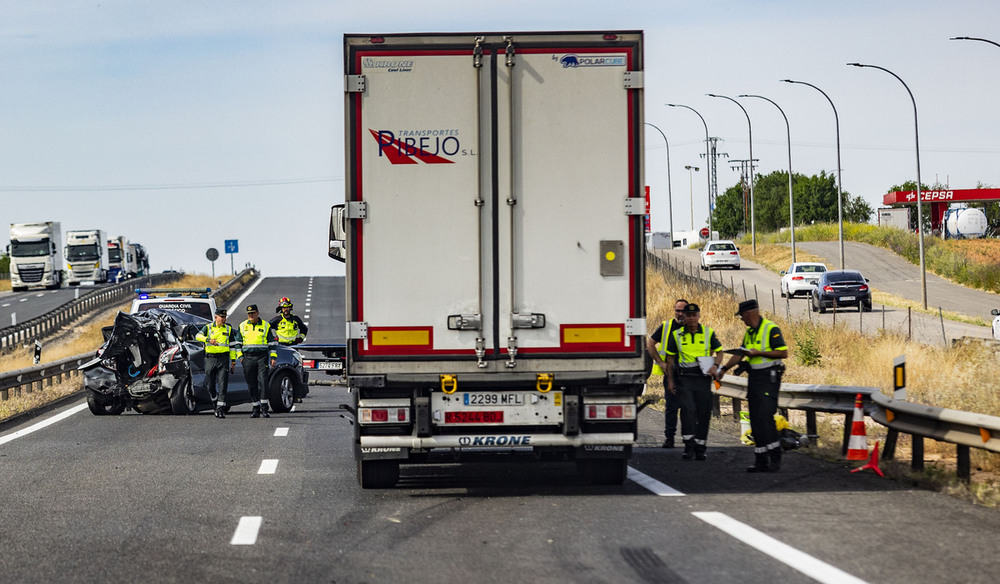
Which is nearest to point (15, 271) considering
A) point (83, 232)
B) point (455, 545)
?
point (83, 232)

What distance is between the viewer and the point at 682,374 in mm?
13258

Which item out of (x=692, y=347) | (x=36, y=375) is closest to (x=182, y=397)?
(x=36, y=375)

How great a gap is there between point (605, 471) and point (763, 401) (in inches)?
81.5

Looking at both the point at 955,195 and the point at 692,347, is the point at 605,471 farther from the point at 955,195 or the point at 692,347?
the point at 955,195

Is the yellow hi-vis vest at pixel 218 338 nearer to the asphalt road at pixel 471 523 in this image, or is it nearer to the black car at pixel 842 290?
the asphalt road at pixel 471 523

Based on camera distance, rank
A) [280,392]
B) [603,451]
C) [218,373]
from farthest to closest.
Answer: [280,392] < [218,373] < [603,451]

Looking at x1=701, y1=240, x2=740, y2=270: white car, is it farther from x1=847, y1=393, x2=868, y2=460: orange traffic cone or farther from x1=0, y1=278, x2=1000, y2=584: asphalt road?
x1=847, y1=393, x2=868, y2=460: orange traffic cone

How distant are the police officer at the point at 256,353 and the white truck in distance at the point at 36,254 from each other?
5063 cm

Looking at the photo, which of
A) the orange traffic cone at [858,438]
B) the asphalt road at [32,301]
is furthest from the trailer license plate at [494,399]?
the asphalt road at [32,301]

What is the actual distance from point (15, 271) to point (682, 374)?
6466 cm

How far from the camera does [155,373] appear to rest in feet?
65.9

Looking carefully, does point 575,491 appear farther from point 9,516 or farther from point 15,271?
point 15,271

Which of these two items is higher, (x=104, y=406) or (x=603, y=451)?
(x=603, y=451)

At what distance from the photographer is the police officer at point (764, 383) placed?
1189cm
